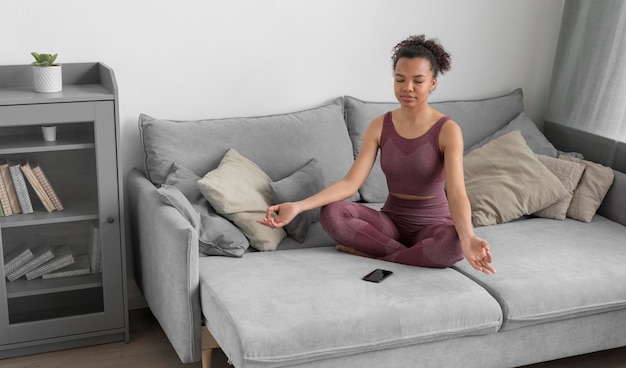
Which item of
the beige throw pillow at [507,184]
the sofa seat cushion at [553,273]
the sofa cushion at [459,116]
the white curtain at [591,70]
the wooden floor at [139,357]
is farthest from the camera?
the white curtain at [591,70]

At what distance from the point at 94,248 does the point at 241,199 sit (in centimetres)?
56

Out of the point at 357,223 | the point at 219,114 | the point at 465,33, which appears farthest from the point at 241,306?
the point at 465,33

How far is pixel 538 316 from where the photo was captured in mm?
2465

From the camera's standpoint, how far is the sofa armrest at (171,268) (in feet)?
7.78

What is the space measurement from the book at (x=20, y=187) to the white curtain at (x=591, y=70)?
2470 mm

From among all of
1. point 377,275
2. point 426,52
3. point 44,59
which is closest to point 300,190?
point 377,275

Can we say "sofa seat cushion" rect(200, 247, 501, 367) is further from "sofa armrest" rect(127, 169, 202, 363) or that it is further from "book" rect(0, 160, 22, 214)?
"book" rect(0, 160, 22, 214)

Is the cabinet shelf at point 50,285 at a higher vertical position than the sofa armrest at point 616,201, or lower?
lower

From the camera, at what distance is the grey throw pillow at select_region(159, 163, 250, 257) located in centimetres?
257

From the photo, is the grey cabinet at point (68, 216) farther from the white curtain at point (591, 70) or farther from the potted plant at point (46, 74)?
the white curtain at point (591, 70)

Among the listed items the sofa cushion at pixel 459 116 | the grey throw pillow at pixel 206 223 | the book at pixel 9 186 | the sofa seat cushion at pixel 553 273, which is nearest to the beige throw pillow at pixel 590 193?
the sofa seat cushion at pixel 553 273

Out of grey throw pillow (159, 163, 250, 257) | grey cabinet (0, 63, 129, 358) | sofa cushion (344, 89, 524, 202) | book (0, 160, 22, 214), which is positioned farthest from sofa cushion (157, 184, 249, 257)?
sofa cushion (344, 89, 524, 202)

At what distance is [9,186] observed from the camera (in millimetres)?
2609

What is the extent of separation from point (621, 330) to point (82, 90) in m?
2.12
